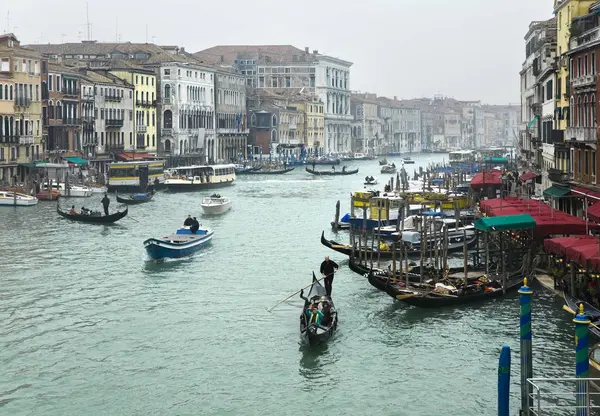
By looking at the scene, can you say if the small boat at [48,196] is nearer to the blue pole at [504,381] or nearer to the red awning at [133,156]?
the red awning at [133,156]

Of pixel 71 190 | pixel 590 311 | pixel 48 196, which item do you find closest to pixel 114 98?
pixel 71 190

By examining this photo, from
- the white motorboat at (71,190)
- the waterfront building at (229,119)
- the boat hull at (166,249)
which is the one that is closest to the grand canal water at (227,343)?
the boat hull at (166,249)

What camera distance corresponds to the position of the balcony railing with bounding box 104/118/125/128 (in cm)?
4709

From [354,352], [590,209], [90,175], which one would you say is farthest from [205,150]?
[354,352]

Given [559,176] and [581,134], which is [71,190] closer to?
[559,176]

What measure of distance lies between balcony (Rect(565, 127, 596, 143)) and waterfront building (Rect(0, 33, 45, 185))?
22.4 m

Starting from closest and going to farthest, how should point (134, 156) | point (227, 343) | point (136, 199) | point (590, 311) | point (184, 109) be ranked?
point (590, 311), point (227, 343), point (136, 199), point (134, 156), point (184, 109)

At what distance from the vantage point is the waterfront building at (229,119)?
63750 millimetres

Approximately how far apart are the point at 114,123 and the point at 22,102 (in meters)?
9.06

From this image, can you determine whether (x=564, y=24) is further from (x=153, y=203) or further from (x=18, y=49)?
(x=18, y=49)

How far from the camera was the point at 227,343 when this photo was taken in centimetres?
1348

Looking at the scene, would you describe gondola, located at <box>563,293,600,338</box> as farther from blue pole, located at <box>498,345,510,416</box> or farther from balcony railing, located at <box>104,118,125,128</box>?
balcony railing, located at <box>104,118,125,128</box>

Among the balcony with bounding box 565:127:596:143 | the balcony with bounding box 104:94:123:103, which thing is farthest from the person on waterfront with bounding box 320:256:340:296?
the balcony with bounding box 104:94:123:103

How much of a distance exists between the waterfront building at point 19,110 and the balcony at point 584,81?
22715 millimetres
